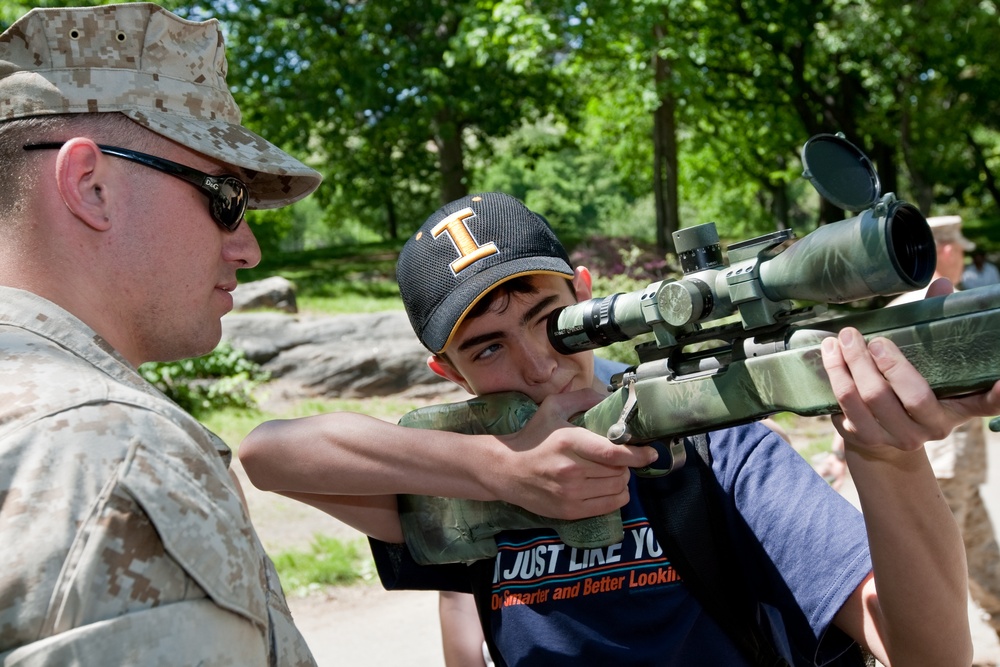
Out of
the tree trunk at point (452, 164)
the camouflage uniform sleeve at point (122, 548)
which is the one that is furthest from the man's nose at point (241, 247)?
the tree trunk at point (452, 164)

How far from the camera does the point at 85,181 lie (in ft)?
5.96

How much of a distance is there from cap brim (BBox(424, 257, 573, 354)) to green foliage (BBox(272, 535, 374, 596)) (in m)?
4.75

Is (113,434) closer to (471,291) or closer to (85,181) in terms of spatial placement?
(85,181)

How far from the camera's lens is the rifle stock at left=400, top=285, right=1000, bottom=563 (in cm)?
169

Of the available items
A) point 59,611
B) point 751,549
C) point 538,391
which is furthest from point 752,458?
point 59,611

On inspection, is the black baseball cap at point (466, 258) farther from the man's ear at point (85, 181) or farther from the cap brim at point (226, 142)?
the man's ear at point (85, 181)

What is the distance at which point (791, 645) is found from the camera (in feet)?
7.15

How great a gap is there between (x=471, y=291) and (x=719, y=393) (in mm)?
854

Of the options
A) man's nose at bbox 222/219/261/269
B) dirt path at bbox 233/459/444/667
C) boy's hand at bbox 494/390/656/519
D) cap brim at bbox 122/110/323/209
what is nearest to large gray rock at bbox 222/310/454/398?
dirt path at bbox 233/459/444/667

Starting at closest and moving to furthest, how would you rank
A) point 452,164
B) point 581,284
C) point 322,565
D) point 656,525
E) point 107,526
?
point 107,526 → point 656,525 → point 581,284 → point 322,565 → point 452,164

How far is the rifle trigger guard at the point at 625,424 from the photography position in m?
2.28

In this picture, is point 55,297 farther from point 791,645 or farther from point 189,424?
point 791,645

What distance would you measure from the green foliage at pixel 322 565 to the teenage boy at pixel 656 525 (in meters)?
4.38

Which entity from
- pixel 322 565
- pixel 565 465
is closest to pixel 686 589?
pixel 565 465
